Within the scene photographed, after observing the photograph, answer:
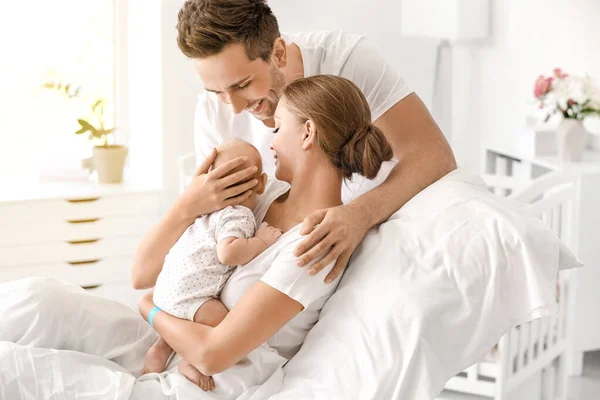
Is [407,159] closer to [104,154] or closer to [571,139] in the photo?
[571,139]

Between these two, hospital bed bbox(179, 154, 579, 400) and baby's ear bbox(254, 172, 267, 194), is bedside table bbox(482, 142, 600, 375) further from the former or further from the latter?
baby's ear bbox(254, 172, 267, 194)

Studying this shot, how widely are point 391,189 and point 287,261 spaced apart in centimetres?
38

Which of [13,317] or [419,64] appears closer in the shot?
[13,317]

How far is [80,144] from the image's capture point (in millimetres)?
4324

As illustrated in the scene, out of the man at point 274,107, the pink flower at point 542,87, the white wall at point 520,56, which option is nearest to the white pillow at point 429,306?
the man at point 274,107

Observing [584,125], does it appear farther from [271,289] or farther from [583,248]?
[271,289]

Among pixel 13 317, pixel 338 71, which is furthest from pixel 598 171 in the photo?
pixel 13 317

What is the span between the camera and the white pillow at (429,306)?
1.65 metres

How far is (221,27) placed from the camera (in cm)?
193

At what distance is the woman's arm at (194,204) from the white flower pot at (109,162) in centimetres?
200

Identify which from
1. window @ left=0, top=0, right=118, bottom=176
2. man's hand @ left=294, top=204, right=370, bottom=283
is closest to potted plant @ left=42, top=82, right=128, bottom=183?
window @ left=0, top=0, right=118, bottom=176

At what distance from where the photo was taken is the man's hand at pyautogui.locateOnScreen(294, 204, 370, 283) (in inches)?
67.3

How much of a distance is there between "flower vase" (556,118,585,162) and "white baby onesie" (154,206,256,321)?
6.14 feet

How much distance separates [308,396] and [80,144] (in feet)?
9.58
